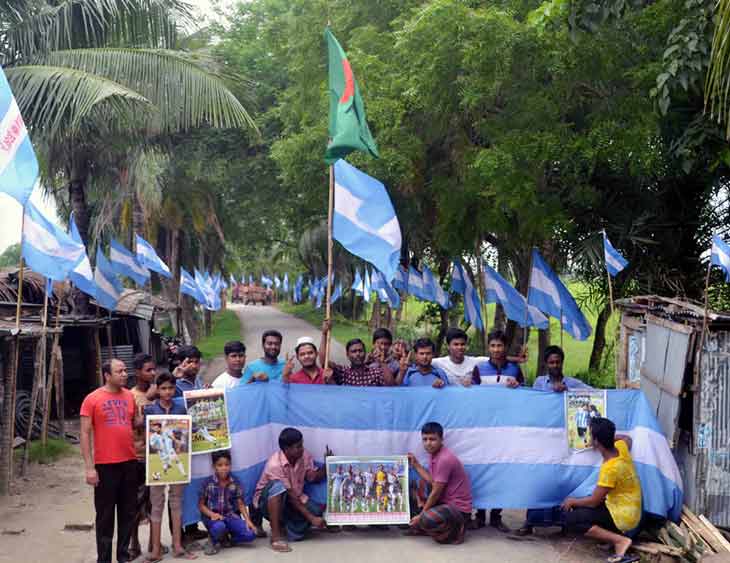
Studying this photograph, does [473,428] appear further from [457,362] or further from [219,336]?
[219,336]

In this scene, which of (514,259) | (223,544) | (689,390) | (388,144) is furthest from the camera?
(514,259)

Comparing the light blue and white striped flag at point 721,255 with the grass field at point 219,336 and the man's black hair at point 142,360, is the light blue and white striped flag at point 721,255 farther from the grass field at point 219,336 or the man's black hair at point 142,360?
the grass field at point 219,336

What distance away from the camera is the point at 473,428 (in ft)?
27.0

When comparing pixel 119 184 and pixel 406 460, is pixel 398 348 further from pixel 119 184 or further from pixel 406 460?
pixel 119 184

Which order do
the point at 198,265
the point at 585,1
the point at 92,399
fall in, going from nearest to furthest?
the point at 92,399, the point at 585,1, the point at 198,265

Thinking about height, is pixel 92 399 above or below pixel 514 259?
below

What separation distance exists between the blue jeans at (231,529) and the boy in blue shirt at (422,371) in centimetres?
198

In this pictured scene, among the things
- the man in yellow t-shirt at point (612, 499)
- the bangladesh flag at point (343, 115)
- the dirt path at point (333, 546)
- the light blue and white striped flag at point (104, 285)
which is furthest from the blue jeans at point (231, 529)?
the light blue and white striped flag at point (104, 285)

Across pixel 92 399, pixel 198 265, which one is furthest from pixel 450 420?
pixel 198 265

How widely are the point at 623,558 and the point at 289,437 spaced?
112 inches

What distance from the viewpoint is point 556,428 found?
817 cm

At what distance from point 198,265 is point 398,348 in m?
31.4

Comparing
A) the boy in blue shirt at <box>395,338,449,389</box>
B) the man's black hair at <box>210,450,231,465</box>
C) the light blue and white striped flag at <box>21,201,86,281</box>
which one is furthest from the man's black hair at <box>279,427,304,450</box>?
the light blue and white striped flag at <box>21,201,86,281</box>

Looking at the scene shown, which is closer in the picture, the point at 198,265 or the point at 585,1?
the point at 585,1
